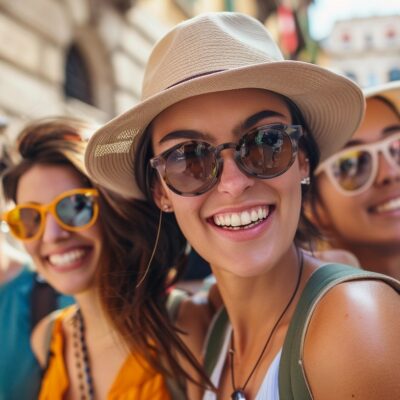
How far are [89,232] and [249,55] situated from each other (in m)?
0.99

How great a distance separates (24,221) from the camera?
1891mm

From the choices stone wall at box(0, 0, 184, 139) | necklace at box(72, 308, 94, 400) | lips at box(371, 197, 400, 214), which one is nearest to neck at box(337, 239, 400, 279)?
lips at box(371, 197, 400, 214)

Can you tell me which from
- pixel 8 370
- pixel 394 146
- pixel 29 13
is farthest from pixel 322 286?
pixel 29 13

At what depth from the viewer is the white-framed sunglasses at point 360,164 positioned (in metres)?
1.88

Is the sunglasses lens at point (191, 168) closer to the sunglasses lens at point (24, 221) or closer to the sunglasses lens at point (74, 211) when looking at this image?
the sunglasses lens at point (74, 211)

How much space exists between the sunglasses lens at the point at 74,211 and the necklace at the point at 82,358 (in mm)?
512

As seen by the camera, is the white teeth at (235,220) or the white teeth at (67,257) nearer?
the white teeth at (235,220)

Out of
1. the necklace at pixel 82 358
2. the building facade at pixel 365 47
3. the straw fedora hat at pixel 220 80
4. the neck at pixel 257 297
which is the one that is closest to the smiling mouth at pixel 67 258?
the necklace at pixel 82 358

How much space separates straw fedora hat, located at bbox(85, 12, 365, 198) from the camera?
3.96ft

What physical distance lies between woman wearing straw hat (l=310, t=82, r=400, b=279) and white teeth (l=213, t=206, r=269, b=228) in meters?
0.75

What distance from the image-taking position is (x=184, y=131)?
1272 mm

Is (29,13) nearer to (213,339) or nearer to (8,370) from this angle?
(8,370)

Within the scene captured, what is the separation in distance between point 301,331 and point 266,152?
1.53ft

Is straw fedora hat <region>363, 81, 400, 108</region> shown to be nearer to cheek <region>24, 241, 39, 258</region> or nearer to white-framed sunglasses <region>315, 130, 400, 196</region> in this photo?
white-framed sunglasses <region>315, 130, 400, 196</region>
